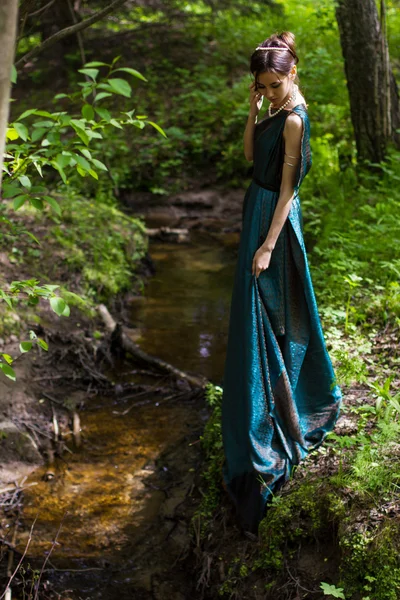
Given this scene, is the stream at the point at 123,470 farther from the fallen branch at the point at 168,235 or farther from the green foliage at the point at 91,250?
the fallen branch at the point at 168,235

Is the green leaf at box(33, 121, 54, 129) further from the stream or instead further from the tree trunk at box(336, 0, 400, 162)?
the tree trunk at box(336, 0, 400, 162)

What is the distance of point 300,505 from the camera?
2.96 metres

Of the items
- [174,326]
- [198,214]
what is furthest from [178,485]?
[198,214]

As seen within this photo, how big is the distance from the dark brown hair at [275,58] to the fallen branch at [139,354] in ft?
9.34

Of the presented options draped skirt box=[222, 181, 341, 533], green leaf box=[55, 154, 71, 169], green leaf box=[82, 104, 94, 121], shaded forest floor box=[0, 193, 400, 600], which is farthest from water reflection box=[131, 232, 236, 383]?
green leaf box=[82, 104, 94, 121]

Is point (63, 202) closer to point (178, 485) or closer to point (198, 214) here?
point (198, 214)

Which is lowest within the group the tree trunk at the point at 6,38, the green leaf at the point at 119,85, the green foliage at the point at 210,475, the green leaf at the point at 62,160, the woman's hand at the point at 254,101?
the green foliage at the point at 210,475

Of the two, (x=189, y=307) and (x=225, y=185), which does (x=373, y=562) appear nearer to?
(x=189, y=307)

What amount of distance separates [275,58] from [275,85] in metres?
0.12

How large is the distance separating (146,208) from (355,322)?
6.17 metres

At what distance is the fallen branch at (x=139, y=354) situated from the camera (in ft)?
17.1

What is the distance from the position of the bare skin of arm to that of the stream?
1748 mm

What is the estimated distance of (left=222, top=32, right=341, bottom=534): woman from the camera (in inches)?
118

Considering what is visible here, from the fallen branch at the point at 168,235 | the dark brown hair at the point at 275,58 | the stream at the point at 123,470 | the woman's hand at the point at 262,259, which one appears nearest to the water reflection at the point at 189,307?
the stream at the point at 123,470
